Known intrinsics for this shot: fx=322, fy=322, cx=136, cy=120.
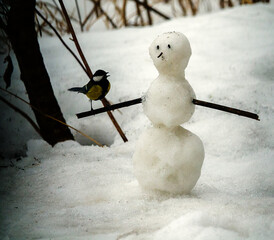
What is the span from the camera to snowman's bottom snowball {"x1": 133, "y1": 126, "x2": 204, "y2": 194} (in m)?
1.07

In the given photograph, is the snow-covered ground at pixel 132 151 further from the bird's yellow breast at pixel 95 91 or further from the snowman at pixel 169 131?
the bird's yellow breast at pixel 95 91

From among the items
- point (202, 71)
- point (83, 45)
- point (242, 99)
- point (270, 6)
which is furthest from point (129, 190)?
point (270, 6)

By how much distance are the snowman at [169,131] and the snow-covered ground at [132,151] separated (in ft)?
0.23

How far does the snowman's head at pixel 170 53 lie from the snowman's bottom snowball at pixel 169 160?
0.21m

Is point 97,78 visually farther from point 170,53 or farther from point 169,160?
point 169,160

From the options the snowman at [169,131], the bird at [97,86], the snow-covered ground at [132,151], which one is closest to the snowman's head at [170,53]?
the snowman at [169,131]

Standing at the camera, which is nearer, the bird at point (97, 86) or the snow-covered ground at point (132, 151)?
the snow-covered ground at point (132, 151)

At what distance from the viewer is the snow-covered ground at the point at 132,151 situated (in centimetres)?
90

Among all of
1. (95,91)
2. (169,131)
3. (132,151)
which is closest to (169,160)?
(169,131)

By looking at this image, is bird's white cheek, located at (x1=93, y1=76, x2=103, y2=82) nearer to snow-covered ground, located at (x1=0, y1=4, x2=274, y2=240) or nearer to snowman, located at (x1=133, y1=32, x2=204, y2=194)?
snowman, located at (x1=133, y1=32, x2=204, y2=194)

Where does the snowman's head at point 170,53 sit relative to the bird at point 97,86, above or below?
above

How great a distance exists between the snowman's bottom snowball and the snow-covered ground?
51mm

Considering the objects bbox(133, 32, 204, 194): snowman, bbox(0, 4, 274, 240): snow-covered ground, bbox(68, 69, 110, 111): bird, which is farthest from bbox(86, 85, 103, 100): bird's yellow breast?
bbox(0, 4, 274, 240): snow-covered ground

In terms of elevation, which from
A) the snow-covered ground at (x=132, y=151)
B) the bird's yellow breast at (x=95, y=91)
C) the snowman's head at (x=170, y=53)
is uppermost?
the snowman's head at (x=170, y=53)
